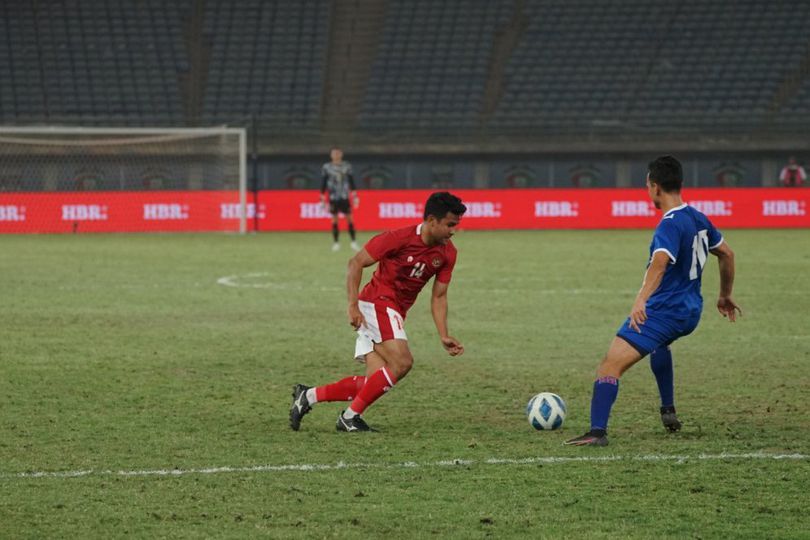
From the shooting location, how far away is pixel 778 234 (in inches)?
1183

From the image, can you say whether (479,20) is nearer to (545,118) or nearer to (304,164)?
(545,118)

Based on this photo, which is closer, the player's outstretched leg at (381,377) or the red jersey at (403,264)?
the player's outstretched leg at (381,377)

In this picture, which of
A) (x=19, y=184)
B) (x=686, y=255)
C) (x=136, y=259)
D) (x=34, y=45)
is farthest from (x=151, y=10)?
(x=686, y=255)

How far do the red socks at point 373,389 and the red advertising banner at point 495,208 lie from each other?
84.5 feet

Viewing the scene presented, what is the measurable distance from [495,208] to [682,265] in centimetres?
2732

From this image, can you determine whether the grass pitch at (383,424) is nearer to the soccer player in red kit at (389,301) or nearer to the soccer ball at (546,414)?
the soccer ball at (546,414)

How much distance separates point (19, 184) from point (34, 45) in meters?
11.4

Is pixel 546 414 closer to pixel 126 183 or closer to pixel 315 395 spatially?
pixel 315 395

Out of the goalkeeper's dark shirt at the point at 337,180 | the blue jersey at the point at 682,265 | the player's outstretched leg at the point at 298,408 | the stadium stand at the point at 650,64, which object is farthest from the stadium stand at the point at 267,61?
the blue jersey at the point at 682,265

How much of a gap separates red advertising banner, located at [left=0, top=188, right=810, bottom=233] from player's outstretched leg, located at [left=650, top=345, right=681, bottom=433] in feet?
84.8

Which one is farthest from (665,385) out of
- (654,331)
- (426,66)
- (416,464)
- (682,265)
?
(426,66)

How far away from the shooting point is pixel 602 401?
274 inches

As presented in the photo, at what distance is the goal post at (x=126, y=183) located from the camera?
106 ft

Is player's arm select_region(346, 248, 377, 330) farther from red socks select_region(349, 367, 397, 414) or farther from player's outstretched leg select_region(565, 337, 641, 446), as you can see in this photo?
player's outstretched leg select_region(565, 337, 641, 446)
